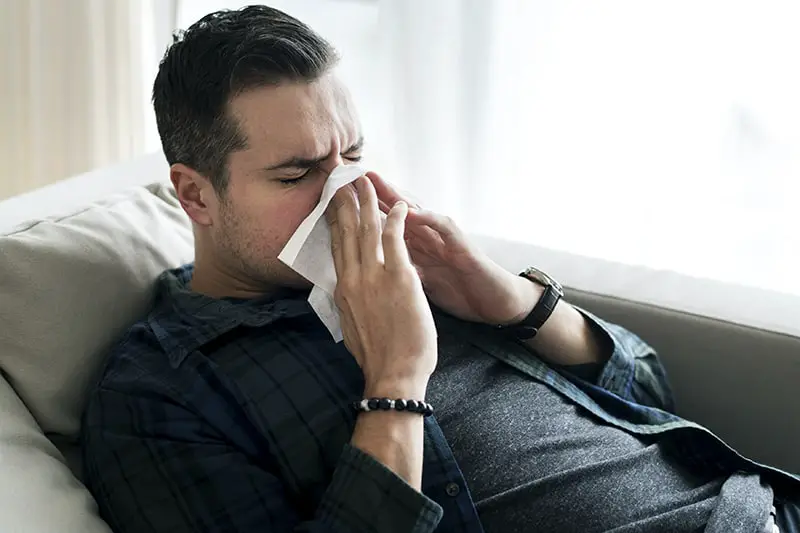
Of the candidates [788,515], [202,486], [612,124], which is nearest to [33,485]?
[202,486]

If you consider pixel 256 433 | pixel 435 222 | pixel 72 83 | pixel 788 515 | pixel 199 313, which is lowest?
pixel 788 515

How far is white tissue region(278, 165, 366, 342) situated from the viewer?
4.00ft

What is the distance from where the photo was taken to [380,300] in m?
1.15

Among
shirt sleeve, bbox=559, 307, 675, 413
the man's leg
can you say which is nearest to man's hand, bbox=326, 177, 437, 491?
shirt sleeve, bbox=559, 307, 675, 413

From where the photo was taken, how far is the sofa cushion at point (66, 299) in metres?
1.22

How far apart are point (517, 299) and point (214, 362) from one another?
1.46 ft

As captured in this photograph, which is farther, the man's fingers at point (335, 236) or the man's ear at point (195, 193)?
the man's ear at point (195, 193)

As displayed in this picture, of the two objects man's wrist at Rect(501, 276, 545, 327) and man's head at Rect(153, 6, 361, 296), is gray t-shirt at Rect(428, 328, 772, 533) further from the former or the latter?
man's head at Rect(153, 6, 361, 296)

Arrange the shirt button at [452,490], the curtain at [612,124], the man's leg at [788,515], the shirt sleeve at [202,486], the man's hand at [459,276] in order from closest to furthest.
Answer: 1. the shirt sleeve at [202,486]
2. the shirt button at [452,490]
3. the man's leg at [788,515]
4. the man's hand at [459,276]
5. the curtain at [612,124]

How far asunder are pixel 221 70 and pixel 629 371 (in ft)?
2.36

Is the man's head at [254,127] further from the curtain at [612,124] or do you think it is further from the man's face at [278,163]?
the curtain at [612,124]

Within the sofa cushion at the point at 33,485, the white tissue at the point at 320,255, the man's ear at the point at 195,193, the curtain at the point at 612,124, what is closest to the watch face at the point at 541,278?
the white tissue at the point at 320,255

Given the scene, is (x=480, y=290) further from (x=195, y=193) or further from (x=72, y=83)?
(x=72, y=83)

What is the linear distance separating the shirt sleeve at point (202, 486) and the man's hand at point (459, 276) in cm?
39
